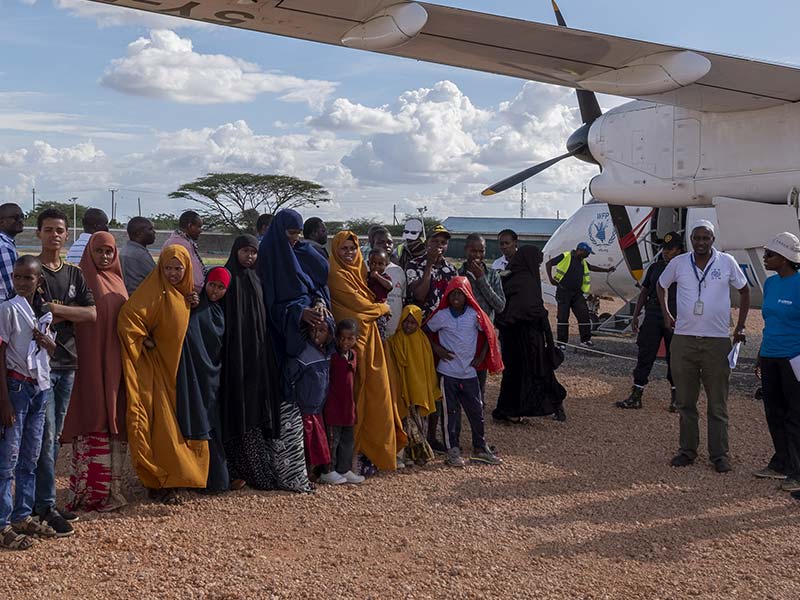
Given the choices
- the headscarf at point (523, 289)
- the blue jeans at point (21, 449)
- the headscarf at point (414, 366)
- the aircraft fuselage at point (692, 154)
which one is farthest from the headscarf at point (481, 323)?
the aircraft fuselage at point (692, 154)

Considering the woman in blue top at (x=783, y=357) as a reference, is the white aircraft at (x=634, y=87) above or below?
above

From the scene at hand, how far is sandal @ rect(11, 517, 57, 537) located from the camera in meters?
4.20

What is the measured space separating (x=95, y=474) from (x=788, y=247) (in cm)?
487

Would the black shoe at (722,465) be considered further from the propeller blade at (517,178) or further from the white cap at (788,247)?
the propeller blade at (517,178)

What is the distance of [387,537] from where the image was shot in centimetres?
445

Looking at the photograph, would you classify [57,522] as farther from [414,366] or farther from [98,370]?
[414,366]

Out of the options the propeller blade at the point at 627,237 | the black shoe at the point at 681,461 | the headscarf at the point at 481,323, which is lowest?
the black shoe at the point at 681,461

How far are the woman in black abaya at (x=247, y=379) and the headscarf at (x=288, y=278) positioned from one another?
0.13 meters

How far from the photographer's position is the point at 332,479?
545 centimetres

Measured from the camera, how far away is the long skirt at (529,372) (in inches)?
288

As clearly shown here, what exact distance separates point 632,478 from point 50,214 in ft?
14.2

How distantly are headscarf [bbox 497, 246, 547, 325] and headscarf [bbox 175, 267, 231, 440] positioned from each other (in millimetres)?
3118

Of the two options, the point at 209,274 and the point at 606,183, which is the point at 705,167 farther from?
the point at 209,274

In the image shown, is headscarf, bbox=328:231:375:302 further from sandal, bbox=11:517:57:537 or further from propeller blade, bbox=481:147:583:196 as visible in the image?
propeller blade, bbox=481:147:583:196
